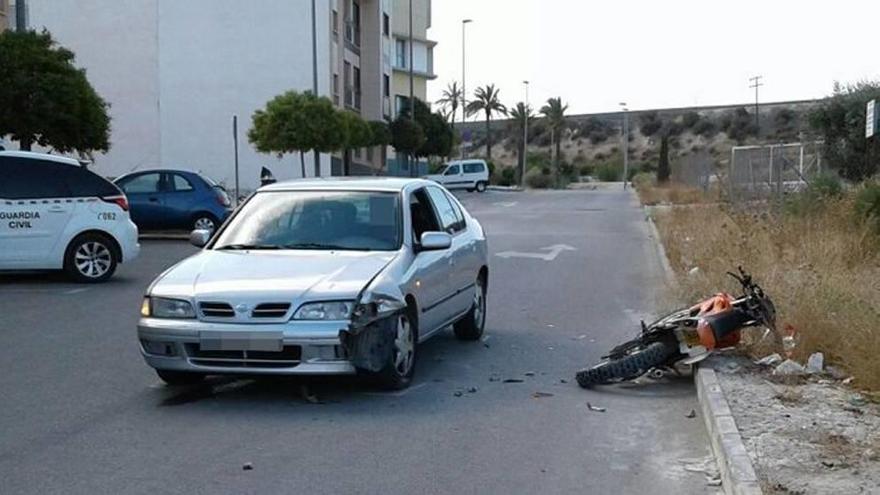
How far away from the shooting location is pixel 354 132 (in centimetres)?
4744

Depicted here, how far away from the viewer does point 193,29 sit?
47.8 meters

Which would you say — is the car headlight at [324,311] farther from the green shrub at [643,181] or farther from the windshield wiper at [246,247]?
the green shrub at [643,181]

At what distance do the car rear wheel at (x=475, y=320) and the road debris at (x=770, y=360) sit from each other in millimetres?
3000

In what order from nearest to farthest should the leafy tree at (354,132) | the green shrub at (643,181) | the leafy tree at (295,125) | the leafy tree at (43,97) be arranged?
1. the leafy tree at (43,97)
2. the leafy tree at (295,125)
3. the leafy tree at (354,132)
4. the green shrub at (643,181)

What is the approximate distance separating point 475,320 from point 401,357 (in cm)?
266

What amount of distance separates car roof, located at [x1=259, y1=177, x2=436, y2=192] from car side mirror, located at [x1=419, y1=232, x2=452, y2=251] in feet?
2.44

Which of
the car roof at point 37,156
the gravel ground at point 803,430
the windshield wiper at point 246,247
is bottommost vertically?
the gravel ground at point 803,430

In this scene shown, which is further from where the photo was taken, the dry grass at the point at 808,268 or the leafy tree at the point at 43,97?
the leafy tree at the point at 43,97

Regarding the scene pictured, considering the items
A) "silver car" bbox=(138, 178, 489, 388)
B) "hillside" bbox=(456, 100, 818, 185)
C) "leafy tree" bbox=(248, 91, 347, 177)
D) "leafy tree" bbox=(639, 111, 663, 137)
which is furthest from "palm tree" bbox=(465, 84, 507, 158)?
"silver car" bbox=(138, 178, 489, 388)

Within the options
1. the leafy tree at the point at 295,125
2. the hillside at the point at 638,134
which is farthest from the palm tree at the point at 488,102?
the leafy tree at the point at 295,125

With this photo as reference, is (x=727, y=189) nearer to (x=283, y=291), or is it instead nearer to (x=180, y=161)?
(x=283, y=291)

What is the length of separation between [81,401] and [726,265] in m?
7.75

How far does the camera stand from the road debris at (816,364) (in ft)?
29.0

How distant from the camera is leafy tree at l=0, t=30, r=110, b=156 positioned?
78.7 feet
